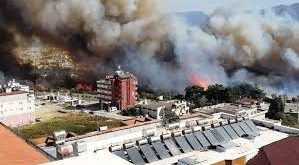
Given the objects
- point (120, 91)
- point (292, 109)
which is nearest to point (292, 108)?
point (292, 109)

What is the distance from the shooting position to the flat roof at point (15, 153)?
14.4ft

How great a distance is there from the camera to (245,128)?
791cm

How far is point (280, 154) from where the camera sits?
5477 mm

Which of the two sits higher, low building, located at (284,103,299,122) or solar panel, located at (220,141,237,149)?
solar panel, located at (220,141,237,149)

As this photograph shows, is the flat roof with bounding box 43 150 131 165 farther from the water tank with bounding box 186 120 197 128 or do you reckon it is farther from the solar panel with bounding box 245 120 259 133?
the solar panel with bounding box 245 120 259 133

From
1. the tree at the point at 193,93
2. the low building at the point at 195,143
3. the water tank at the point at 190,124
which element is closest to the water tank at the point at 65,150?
the low building at the point at 195,143

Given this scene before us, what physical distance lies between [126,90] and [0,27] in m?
13.3

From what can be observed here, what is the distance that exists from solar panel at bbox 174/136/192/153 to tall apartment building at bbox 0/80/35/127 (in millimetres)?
13598

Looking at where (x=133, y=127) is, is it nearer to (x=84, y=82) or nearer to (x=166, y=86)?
(x=166, y=86)

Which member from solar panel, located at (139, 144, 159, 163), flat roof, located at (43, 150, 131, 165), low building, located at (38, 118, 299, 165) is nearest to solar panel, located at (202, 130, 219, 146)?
low building, located at (38, 118, 299, 165)

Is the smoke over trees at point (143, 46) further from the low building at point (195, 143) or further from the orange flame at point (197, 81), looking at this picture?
the low building at point (195, 143)

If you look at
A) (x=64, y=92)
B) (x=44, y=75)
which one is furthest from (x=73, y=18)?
(x=64, y=92)

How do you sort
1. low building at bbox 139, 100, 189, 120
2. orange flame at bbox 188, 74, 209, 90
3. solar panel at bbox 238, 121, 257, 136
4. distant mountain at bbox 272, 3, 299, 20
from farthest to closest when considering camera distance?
distant mountain at bbox 272, 3, 299, 20 < orange flame at bbox 188, 74, 209, 90 < low building at bbox 139, 100, 189, 120 < solar panel at bbox 238, 121, 257, 136

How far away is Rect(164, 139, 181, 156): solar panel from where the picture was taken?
6.87 metres
